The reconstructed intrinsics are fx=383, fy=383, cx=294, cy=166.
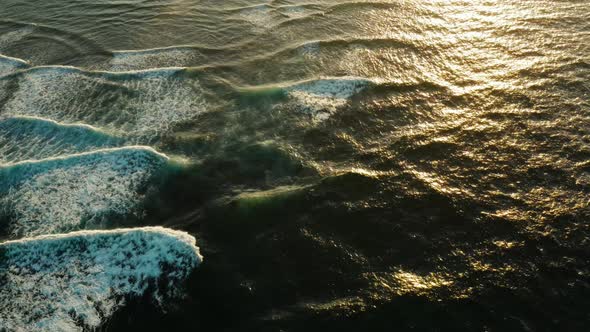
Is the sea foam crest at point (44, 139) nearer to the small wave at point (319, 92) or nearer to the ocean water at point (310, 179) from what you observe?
the ocean water at point (310, 179)

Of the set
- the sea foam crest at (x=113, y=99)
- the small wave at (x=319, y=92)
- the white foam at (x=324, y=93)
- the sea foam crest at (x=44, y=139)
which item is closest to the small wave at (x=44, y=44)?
the sea foam crest at (x=113, y=99)

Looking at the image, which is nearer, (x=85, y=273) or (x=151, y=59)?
(x=85, y=273)

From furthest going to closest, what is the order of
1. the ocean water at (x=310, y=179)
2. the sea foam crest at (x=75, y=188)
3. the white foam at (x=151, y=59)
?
the white foam at (x=151, y=59)
the sea foam crest at (x=75, y=188)
the ocean water at (x=310, y=179)

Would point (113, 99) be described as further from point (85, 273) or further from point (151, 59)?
Answer: point (85, 273)

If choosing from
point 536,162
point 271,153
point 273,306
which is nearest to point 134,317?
point 273,306

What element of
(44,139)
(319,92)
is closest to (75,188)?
(44,139)

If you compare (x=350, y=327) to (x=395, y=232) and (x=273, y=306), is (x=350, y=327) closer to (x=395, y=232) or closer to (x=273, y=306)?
(x=273, y=306)
